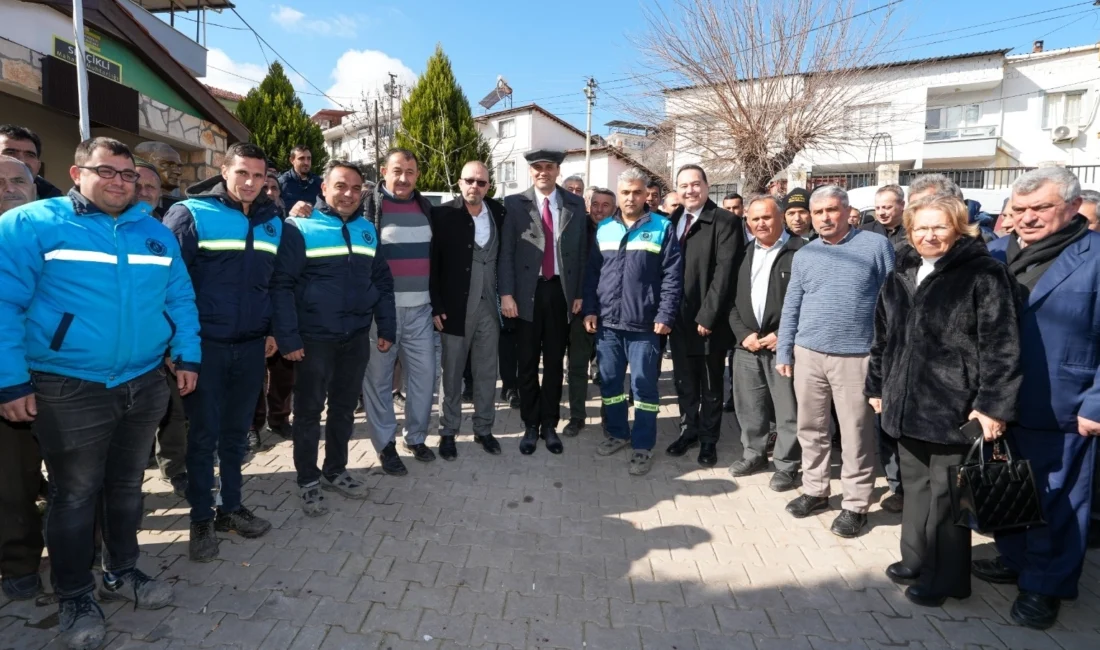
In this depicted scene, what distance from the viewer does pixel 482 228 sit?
15.6 feet

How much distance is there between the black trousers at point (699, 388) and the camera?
15.9 ft

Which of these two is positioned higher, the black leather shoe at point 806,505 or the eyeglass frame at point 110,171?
the eyeglass frame at point 110,171

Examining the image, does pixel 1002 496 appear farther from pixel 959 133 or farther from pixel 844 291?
pixel 959 133

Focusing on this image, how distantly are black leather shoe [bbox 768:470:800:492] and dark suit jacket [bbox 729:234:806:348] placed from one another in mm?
990

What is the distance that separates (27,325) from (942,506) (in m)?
4.25

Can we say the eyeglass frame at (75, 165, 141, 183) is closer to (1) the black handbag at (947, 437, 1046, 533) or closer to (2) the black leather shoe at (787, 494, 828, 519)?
(1) the black handbag at (947, 437, 1046, 533)

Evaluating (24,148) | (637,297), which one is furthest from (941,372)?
(24,148)

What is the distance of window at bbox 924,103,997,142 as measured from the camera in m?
26.4

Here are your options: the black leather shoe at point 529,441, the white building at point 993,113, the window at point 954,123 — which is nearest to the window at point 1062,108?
the white building at point 993,113

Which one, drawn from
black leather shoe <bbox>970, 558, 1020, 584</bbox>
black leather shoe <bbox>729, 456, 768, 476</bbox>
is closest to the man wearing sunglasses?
black leather shoe <bbox>729, 456, 768, 476</bbox>

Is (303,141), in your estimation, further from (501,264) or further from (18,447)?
(18,447)

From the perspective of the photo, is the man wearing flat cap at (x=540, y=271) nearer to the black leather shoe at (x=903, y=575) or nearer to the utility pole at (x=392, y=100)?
the black leather shoe at (x=903, y=575)

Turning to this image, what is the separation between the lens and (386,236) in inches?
171

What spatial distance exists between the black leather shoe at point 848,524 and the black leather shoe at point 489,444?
2.53 m
